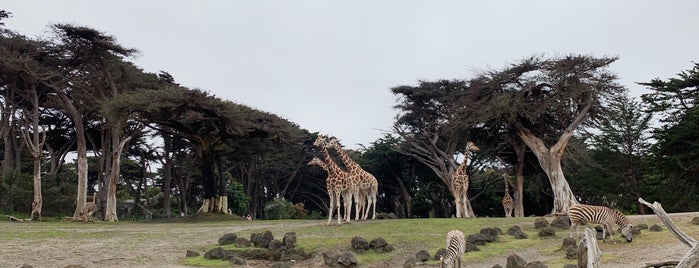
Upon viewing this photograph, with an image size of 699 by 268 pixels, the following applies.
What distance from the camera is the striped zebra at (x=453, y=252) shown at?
1460 centimetres

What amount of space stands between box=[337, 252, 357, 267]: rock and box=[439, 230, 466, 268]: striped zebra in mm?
3082

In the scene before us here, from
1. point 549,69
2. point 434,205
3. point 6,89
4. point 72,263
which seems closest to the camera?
point 72,263

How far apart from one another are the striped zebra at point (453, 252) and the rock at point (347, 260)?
121 inches

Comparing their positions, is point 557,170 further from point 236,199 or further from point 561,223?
point 236,199

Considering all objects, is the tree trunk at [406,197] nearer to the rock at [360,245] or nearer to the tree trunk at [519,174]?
the tree trunk at [519,174]

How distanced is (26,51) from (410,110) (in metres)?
24.4

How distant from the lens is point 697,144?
29938mm

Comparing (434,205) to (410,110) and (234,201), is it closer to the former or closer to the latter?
(410,110)

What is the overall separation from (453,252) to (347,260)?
3476 mm

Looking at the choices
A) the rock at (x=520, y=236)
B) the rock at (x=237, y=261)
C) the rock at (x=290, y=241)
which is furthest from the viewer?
the rock at (x=520, y=236)

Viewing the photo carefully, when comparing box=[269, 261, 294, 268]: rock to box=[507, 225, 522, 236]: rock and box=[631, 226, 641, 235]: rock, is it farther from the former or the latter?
box=[631, 226, 641, 235]: rock

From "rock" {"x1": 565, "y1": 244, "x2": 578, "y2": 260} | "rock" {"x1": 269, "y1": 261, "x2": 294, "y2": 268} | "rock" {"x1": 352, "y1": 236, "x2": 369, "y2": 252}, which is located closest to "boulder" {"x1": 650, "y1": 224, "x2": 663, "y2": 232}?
"rock" {"x1": 565, "y1": 244, "x2": 578, "y2": 260}

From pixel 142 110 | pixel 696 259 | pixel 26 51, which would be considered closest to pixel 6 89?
pixel 26 51

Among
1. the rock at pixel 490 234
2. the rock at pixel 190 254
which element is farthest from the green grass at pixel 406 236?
the rock at pixel 190 254
